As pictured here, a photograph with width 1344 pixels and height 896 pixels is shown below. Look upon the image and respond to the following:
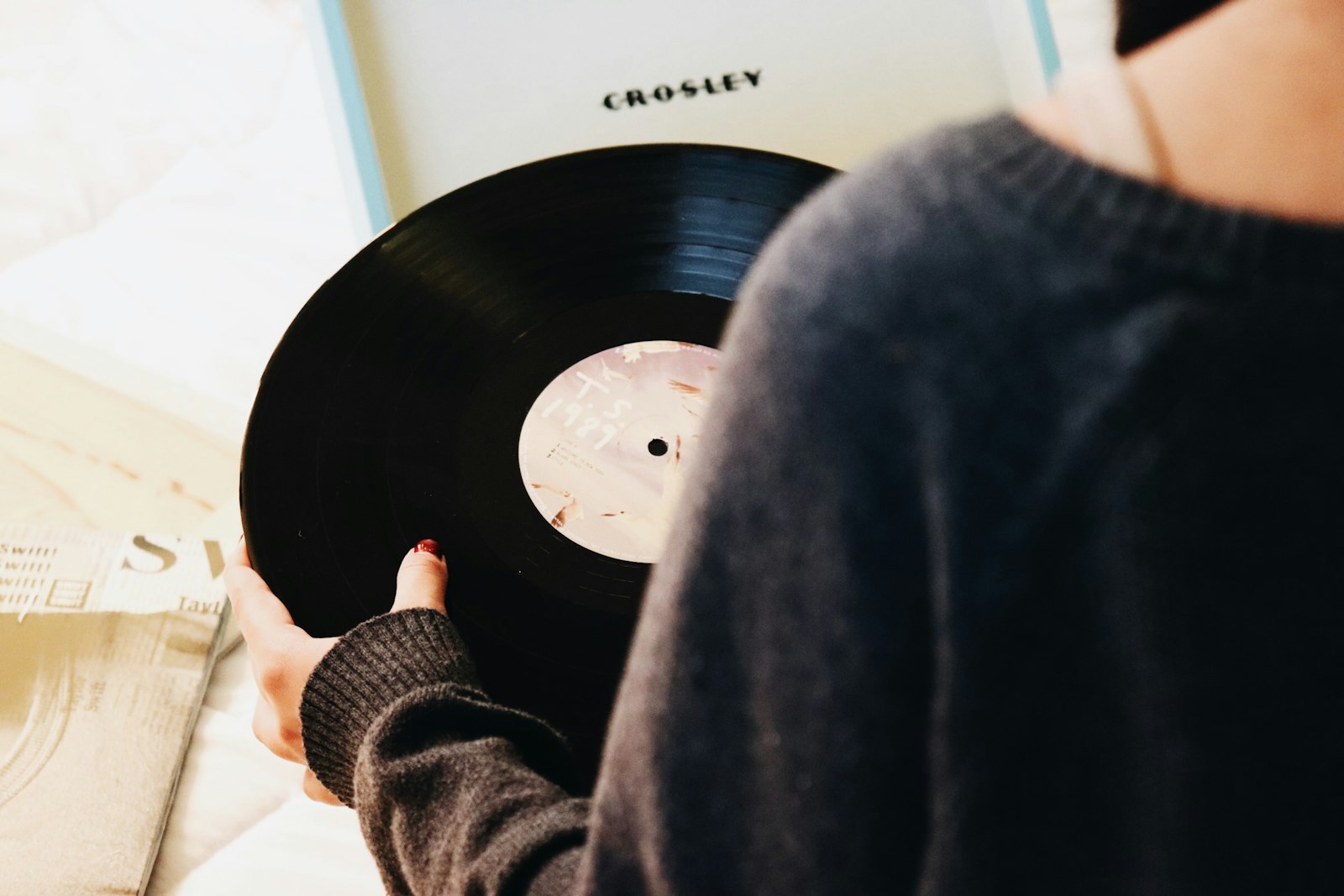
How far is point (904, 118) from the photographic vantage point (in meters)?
0.91

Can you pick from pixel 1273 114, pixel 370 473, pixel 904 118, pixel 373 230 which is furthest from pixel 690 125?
pixel 1273 114

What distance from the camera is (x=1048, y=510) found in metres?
0.22

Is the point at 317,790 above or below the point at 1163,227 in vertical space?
below

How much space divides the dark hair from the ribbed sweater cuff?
1.45ft

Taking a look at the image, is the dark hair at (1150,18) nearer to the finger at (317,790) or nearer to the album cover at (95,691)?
the finger at (317,790)

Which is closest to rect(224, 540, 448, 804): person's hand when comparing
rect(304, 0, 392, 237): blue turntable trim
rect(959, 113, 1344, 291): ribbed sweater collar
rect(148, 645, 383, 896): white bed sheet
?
rect(148, 645, 383, 896): white bed sheet

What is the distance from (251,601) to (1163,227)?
610mm

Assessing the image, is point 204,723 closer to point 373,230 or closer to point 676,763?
point 373,230

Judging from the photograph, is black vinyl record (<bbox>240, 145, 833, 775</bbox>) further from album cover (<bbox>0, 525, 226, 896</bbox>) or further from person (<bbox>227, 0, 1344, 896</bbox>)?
person (<bbox>227, 0, 1344, 896</bbox>)

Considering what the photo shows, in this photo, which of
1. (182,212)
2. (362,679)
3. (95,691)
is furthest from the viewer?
(182,212)

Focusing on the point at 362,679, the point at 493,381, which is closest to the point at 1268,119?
the point at 362,679

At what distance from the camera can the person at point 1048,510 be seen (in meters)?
0.21

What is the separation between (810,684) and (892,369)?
0.09 metres

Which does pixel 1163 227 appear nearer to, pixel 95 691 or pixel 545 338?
pixel 545 338
